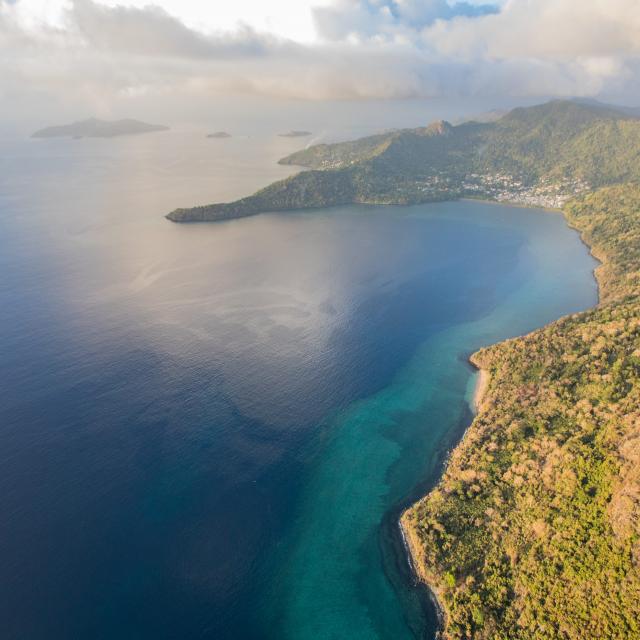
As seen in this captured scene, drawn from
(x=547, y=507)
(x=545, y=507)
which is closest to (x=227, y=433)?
(x=545, y=507)

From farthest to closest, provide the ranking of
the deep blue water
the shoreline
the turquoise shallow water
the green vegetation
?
the shoreline, the deep blue water, the turquoise shallow water, the green vegetation

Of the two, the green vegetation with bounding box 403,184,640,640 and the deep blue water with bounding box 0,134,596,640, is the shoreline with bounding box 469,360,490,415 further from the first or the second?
the deep blue water with bounding box 0,134,596,640

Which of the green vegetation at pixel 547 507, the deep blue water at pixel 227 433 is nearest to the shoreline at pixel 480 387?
the green vegetation at pixel 547 507

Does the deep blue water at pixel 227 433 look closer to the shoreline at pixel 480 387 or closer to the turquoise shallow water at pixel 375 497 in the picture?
the turquoise shallow water at pixel 375 497

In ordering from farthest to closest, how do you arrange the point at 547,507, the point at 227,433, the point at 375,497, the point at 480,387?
the point at 480,387, the point at 227,433, the point at 375,497, the point at 547,507

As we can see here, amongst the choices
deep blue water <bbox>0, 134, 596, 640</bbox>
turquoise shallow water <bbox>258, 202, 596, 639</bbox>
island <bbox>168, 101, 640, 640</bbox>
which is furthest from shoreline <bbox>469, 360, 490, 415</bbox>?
deep blue water <bbox>0, 134, 596, 640</bbox>

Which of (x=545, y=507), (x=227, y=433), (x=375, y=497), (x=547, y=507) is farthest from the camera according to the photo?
(x=227, y=433)

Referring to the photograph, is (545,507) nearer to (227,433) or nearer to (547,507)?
(547,507)
